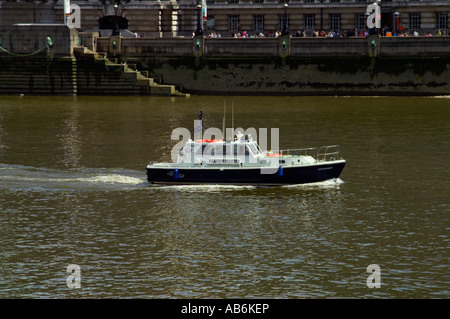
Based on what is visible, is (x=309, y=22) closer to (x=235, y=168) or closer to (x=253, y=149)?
(x=253, y=149)

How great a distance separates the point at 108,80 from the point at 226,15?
20.8 metres

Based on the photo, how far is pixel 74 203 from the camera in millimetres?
36031

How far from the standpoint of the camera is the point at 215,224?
3262 cm

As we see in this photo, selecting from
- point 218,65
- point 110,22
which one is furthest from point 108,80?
point 110,22

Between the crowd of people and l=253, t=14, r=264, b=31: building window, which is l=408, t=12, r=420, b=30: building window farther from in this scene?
l=253, t=14, r=264, b=31: building window

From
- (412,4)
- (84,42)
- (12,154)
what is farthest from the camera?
(412,4)

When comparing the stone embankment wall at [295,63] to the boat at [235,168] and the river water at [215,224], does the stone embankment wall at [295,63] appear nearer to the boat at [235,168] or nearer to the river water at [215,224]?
the river water at [215,224]

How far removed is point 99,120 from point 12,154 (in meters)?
16.0

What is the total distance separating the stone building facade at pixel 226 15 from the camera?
95.1 meters

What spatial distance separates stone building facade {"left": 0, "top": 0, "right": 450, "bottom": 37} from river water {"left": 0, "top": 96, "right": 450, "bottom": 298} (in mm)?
40624

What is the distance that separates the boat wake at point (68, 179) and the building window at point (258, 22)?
2269 inches

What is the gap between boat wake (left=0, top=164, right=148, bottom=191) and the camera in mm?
39188
